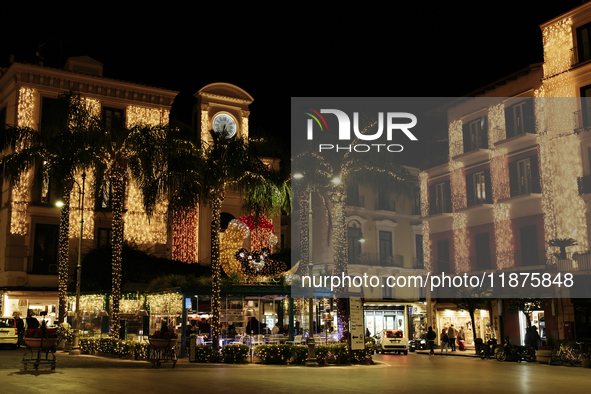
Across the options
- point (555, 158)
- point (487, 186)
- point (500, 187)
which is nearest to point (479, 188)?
point (487, 186)

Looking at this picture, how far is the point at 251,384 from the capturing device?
48.7 ft

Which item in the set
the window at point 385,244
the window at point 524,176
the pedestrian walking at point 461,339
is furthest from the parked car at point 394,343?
the window at point 385,244

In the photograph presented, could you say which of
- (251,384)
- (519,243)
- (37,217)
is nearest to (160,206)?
(37,217)

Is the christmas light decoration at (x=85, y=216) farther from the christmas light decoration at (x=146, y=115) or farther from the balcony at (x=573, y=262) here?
the balcony at (x=573, y=262)

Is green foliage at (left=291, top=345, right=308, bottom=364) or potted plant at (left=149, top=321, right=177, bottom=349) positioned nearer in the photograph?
potted plant at (left=149, top=321, right=177, bottom=349)

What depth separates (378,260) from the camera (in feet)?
154

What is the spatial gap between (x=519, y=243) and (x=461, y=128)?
8.61 meters

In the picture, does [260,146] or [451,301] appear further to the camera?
[451,301]

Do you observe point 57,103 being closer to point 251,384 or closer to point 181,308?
point 181,308

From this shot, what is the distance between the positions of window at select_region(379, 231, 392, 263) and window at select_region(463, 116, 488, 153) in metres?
12.6

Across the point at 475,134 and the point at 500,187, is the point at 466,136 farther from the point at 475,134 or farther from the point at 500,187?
the point at 500,187

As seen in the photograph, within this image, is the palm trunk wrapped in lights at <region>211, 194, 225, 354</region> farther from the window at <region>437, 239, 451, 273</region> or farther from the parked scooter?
the window at <region>437, 239, 451, 273</region>

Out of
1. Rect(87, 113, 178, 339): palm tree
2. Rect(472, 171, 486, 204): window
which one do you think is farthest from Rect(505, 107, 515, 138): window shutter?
Rect(87, 113, 178, 339): palm tree

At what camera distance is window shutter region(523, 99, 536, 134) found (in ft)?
107
